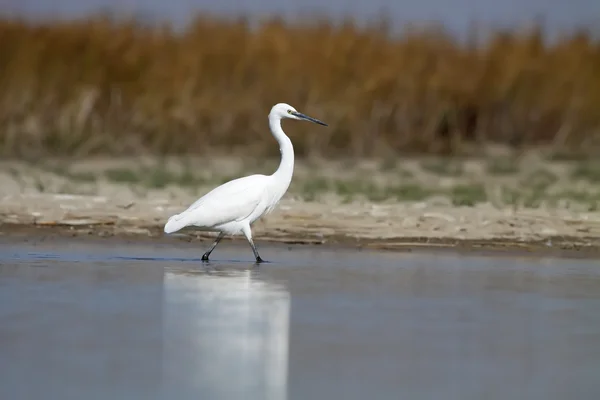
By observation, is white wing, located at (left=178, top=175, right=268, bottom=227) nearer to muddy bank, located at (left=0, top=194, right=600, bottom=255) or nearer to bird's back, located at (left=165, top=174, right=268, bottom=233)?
bird's back, located at (left=165, top=174, right=268, bottom=233)

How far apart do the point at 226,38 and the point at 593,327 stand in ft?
36.3

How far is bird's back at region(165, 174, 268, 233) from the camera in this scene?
33.0ft

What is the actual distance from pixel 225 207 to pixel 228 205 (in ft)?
0.09

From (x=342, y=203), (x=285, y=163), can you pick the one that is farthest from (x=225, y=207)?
(x=342, y=203)

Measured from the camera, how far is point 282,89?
1678cm

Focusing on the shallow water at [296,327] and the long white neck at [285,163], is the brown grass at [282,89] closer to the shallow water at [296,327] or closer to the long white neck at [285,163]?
the long white neck at [285,163]

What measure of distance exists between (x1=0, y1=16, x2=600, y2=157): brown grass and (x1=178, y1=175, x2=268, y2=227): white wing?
5.86 m

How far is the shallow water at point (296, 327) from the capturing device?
5.49 metres

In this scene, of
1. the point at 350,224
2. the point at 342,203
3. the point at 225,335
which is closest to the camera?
the point at 225,335

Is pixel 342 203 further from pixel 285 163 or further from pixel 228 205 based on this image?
pixel 228 205

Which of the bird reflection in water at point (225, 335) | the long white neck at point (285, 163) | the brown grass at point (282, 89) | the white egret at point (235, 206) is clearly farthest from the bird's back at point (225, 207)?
the brown grass at point (282, 89)

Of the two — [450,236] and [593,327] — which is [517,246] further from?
[593,327]

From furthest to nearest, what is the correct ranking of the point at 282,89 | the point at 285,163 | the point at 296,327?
the point at 282,89, the point at 285,163, the point at 296,327

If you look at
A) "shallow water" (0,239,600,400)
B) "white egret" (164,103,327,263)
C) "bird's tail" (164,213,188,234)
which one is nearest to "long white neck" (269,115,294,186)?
"white egret" (164,103,327,263)
